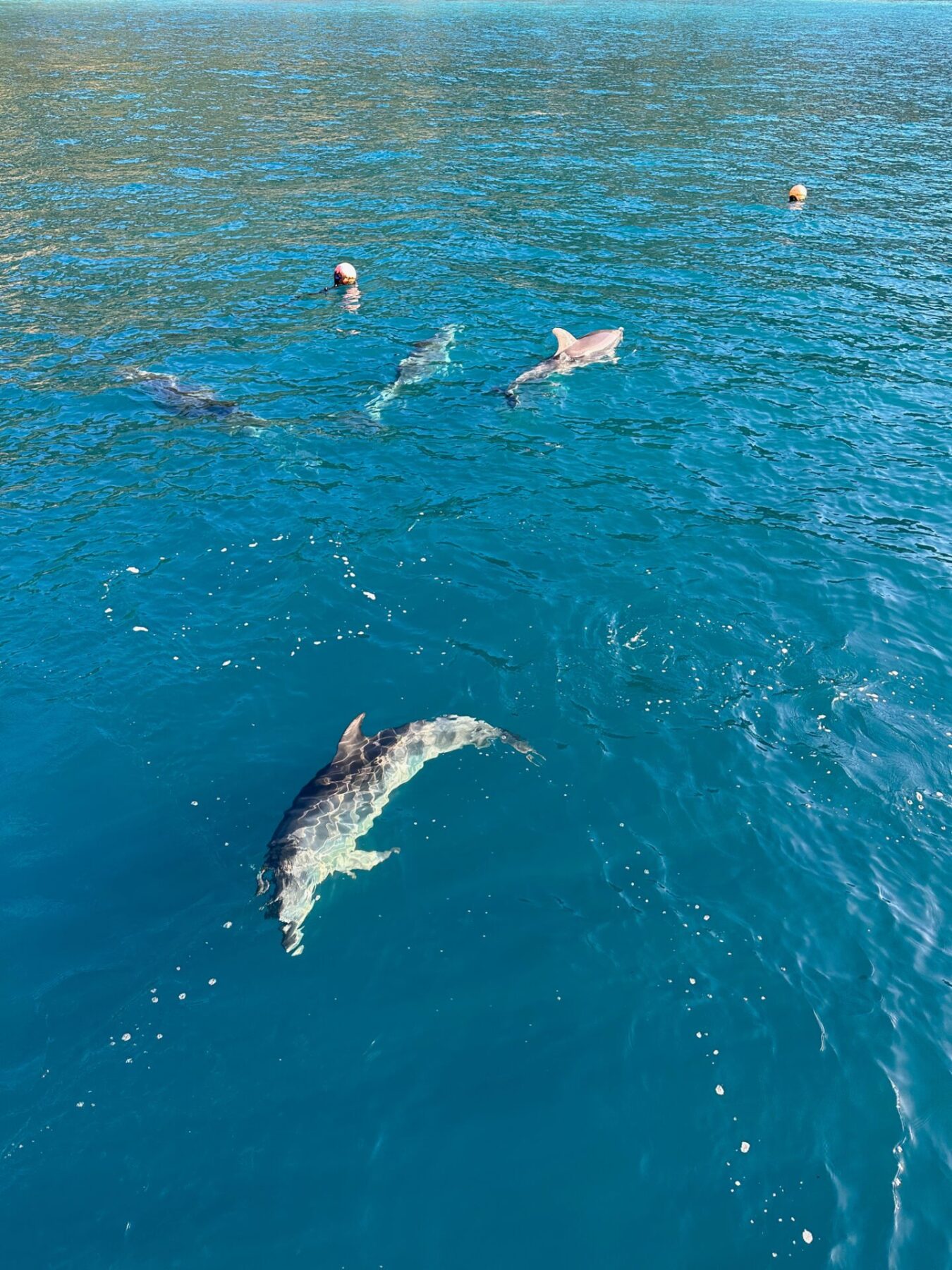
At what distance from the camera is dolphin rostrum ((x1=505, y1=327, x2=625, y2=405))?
2488 cm

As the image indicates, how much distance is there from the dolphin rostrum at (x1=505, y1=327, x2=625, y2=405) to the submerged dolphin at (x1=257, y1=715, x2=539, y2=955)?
1286cm

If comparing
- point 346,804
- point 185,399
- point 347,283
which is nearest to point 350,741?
point 346,804

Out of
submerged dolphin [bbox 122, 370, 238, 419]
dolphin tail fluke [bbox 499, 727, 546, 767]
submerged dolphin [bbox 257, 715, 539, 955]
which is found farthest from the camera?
submerged dolphin [bbox 122, 370, 238, 419]

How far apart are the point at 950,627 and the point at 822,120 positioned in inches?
2005

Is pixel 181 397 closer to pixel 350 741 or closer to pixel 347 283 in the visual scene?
pixel 347 283

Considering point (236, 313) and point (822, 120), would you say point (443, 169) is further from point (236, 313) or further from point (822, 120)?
point (822, 120)

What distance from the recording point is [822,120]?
5466cm

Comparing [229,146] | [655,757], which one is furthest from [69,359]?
[229,146]

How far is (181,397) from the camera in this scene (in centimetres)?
2395

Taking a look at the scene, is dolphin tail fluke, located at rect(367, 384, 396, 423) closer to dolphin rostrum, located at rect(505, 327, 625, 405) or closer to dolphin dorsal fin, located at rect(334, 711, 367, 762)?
dolphin rostrum, located at rect(505, 327, 625, 405)

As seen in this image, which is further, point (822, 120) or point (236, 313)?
point (822, 120)

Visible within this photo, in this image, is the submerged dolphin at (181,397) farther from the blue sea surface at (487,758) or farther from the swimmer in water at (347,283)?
the swimmer in water at (347,283)

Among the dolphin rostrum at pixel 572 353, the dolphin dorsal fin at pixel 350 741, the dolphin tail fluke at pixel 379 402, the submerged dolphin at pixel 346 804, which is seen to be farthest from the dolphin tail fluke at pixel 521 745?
the dolphin rostrum at pixel 572 353

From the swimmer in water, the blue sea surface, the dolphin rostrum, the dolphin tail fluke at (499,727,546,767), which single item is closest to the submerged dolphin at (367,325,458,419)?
the blue sea surface
